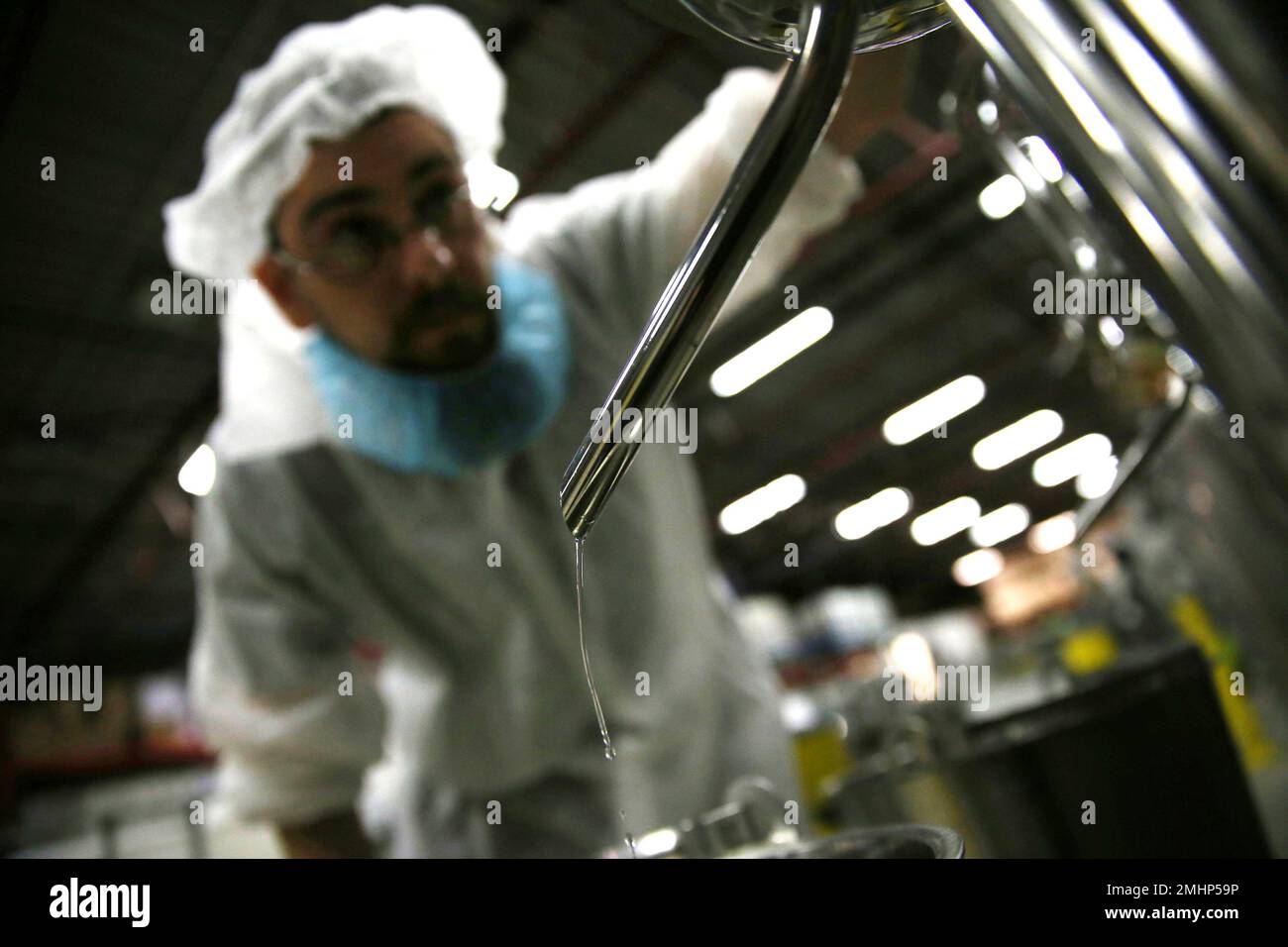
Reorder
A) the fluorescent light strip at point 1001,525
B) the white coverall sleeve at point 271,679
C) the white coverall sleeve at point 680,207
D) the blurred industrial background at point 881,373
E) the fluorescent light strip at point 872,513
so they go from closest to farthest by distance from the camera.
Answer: the blurred industrial background at point 881,373
the white coverall sleeve at point 680,207
the white coverall sleeve at point 271,679
the fluorescent light strip at point 872,513
the fluorescent light strip at point 1001,525

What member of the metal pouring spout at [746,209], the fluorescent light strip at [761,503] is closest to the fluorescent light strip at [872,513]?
the fluorescent light strip at [761,503]

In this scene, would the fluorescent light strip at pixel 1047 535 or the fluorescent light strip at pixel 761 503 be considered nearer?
the fluorescent light strip at pixel 761 503

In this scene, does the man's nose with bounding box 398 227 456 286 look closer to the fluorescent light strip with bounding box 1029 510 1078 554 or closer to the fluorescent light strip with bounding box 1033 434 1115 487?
the fluorescent light strip with bounding box 1033 434 1115 487

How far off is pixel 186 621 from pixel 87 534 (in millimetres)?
2428

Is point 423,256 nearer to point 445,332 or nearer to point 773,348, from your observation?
point 445,332

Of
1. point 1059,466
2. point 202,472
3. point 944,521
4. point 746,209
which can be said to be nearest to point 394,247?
point 202,472

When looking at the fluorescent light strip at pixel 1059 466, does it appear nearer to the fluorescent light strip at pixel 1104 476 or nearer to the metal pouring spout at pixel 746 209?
the fluorescent light strip at pixel 1104 476

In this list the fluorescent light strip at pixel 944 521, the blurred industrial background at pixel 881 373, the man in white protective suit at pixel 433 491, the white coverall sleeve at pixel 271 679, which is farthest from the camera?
the fluorescent light strip at pixel 944 521

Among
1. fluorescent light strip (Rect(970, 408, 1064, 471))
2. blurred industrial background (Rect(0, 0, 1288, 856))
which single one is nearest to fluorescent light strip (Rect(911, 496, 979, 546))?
fluorescent light strip (Rect(970, 408, 1064, 471))

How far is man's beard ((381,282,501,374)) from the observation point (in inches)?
31.8

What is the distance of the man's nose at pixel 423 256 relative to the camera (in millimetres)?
756

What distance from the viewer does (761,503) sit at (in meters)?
6.89

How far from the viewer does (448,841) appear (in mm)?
1057

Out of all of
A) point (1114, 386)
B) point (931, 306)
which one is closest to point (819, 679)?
point (931, 306)
